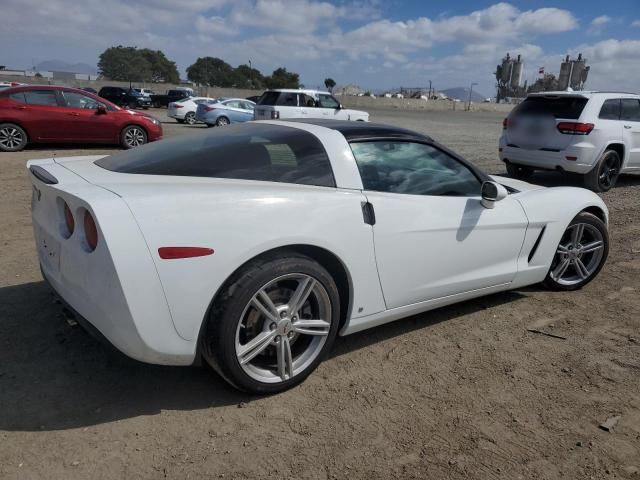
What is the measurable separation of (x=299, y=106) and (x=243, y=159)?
1504 centimetres

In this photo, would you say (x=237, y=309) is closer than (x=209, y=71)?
Yes

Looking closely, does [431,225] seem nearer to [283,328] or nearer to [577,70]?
[283,328]

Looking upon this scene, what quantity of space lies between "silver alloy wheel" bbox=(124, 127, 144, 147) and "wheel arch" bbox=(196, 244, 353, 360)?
10856 mm

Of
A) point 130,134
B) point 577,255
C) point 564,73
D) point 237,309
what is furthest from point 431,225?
point 564,73

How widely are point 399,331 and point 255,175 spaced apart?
1521 mm

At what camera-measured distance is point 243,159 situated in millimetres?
2910

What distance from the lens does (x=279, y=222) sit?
254 cm

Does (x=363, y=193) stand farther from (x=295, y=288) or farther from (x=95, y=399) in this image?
(x=95, y=399)

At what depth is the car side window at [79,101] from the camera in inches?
468

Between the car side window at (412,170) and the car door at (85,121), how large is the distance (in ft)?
35.0

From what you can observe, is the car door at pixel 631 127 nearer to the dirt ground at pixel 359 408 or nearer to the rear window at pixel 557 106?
the rear window at pixel 557 106

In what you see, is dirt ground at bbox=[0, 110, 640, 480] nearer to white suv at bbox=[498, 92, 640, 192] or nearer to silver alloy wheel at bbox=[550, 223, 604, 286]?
silver alloy wheel at bbox=[550, 223, 604, 286]

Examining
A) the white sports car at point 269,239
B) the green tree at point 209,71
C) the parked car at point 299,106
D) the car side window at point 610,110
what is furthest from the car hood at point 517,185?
the green tree at point 209,71

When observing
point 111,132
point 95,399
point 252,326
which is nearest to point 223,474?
point 252,326
